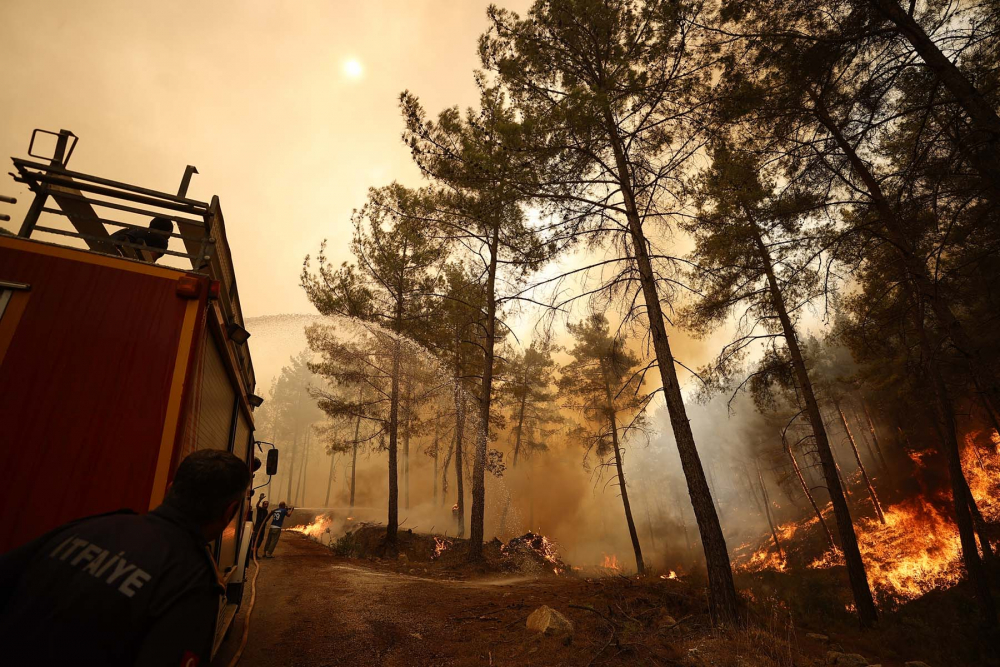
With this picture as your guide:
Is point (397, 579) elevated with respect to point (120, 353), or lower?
lower

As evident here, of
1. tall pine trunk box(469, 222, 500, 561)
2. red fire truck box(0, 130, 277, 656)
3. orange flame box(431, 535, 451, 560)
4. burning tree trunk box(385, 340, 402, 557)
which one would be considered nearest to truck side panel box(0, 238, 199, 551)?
red fire truck box(0, 130, 277, 656)

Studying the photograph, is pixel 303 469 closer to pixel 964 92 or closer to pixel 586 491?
pixel 586 491

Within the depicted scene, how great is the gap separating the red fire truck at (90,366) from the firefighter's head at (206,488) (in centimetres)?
128

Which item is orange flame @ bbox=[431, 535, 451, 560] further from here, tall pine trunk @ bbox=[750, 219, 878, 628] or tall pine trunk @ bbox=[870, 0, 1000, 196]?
tall pine trunk @ bbox=[870, 0, 1000, 196]

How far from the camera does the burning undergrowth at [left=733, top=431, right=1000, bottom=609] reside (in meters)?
17.4

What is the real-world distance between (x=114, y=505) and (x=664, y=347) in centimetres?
757

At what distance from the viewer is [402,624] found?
5.75m

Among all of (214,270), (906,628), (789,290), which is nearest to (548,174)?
Result: (214,270)

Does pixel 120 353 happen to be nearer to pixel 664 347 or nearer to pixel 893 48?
pixel 664 347

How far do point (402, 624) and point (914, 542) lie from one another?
1139 inches

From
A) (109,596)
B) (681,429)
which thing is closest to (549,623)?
(681,429)

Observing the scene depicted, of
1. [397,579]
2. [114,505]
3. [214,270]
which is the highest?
[214,270]

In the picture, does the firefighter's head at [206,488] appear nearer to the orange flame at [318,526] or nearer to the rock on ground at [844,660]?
the rock on ground at [844,660]

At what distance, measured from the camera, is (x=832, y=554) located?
937 inches
